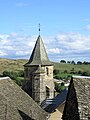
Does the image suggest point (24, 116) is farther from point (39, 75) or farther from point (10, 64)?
point (10, 64)

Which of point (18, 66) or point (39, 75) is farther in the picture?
point (18, 66)

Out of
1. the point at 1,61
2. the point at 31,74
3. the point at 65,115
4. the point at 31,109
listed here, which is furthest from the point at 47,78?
the point at 1,61

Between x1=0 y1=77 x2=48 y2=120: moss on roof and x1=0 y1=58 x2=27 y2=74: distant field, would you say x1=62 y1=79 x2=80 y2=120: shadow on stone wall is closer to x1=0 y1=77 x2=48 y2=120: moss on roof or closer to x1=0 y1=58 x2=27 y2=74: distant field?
x1=0 y1=77 x2=48 y2=120: moss on roof

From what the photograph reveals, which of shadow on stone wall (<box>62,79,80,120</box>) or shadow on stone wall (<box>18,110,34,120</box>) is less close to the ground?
shadow on stone wall (<box>62,79,80,120</box>)

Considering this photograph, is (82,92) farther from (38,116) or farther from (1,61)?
(1,61)

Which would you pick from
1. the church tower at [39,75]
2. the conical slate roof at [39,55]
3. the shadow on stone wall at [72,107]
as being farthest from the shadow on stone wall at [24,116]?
the conical slate roof at [39,55]

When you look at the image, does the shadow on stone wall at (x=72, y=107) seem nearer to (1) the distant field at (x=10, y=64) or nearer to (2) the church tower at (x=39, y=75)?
(2) the church tower at (x=39, y=75)

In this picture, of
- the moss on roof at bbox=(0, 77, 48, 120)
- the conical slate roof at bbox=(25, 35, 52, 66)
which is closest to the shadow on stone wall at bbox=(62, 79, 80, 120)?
the moss on roof at bbox=(0, 77, 48, 120)

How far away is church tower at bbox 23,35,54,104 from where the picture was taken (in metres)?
47.4

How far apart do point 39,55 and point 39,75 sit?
2.59 metres

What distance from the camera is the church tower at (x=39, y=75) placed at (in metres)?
47.4

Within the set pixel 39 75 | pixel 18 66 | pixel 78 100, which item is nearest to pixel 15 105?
pixel 78 100

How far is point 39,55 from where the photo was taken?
48.7 m

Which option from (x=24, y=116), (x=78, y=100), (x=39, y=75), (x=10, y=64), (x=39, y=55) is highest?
(x=39, y=55)
